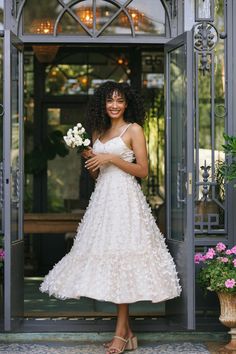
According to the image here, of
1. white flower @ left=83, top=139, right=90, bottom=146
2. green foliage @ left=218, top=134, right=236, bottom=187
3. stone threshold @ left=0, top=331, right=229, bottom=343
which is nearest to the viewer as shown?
green foliage @ left=218, top=134, right=236, bottom=187

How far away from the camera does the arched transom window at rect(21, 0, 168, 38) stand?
5500 millimetres

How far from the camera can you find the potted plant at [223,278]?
16.1 ft

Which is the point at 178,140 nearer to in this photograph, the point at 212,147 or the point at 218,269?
the point at 212,147

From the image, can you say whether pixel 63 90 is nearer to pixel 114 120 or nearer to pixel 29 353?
pixel 114 120

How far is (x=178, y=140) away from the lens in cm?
534

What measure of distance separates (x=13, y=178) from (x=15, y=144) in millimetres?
246

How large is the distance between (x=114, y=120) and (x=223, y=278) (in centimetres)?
133

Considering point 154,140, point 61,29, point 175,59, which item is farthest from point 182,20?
point 154,140

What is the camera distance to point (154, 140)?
369 inches

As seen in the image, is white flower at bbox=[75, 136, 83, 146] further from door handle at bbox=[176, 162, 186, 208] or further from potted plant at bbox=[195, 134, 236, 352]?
potted plant at bbox=[195, 134, 236, 352]

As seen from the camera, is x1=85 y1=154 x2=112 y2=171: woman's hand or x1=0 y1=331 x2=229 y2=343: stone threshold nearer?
x1=85 y1=154 x2=112 y2=171: woman's hand

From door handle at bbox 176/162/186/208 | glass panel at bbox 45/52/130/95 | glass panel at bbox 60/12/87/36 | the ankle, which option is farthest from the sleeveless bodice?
glass panel at bbox 45/52/130/95

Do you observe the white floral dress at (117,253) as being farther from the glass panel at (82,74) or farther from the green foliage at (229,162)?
the glass panel at (82,74)

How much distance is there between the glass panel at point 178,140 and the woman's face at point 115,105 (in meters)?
0.44
